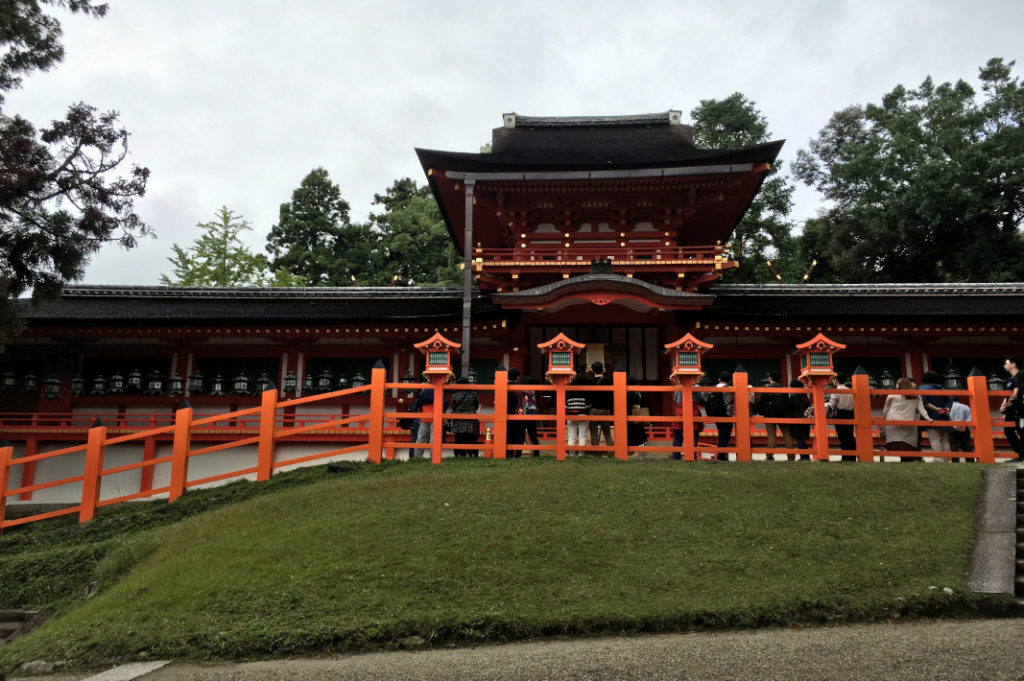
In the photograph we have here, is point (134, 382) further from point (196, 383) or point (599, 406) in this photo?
point (599, 406)

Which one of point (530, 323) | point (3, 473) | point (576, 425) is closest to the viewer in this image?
point (576, 425)

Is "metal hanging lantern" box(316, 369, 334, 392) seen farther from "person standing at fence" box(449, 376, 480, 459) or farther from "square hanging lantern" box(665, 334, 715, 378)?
"square hanging lantern" box(665, 334, 715, 378)

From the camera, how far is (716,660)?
17.2ft

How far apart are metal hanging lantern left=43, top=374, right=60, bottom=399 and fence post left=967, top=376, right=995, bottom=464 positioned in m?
18.9

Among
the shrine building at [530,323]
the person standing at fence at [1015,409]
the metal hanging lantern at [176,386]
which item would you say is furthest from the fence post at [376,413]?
the person standing at fence at [1015,409]

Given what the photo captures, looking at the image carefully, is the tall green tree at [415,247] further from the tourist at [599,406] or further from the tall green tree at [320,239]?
the tourist at [599,406]

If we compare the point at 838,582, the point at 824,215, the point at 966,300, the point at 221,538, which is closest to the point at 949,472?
the point at 838,582

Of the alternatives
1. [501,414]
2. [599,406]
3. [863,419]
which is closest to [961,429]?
[863,419]

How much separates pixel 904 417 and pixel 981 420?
101cm

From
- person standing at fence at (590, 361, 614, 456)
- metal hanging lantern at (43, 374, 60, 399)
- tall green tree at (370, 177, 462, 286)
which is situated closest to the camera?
person standing at fence at (590, 361, 614, 456)

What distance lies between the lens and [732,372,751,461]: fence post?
33.9ft

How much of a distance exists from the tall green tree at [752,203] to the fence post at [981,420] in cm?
2210

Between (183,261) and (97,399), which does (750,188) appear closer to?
(97,399)

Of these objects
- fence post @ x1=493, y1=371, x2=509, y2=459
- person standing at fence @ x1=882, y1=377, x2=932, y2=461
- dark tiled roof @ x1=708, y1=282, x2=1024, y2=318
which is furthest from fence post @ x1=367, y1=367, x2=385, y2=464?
dark tiled roof @ x1=708, y1=282, x2=1024, y2=318
